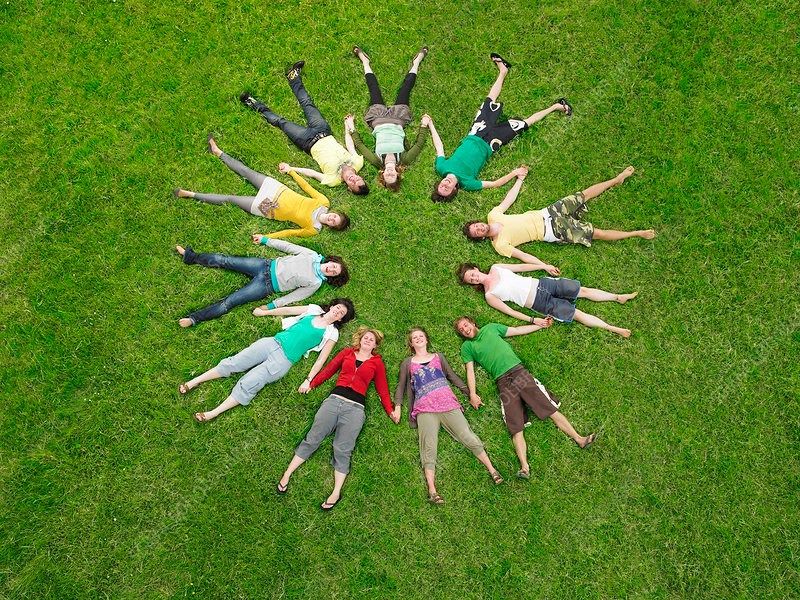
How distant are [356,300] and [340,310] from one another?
2.37 ft

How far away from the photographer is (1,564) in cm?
783

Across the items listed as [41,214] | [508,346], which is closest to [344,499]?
[508,346]

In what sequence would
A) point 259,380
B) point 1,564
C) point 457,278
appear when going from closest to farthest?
point 1,564 → point 259,380 → point 457,278

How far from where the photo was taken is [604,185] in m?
9.24

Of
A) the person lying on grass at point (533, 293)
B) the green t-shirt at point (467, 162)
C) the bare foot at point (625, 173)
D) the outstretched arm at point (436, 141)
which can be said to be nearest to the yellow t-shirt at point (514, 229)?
the person lying on grass at point (533, 293)

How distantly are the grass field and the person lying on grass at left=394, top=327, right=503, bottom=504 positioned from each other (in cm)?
30

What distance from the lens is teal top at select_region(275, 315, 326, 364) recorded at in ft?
27.7

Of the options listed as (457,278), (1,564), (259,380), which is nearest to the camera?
(1,564)

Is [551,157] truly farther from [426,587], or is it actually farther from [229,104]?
[426,587]

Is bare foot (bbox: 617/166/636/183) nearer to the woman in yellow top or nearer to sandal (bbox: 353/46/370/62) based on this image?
the woman in yellow top

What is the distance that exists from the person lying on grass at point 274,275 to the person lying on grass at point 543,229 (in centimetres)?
271

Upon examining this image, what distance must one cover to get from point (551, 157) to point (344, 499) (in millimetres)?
7027

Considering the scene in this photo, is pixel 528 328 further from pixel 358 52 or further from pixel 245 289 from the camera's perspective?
pixel 358 52

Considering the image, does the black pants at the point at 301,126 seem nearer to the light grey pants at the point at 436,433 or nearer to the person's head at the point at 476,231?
the person's head at the point at 476,231
